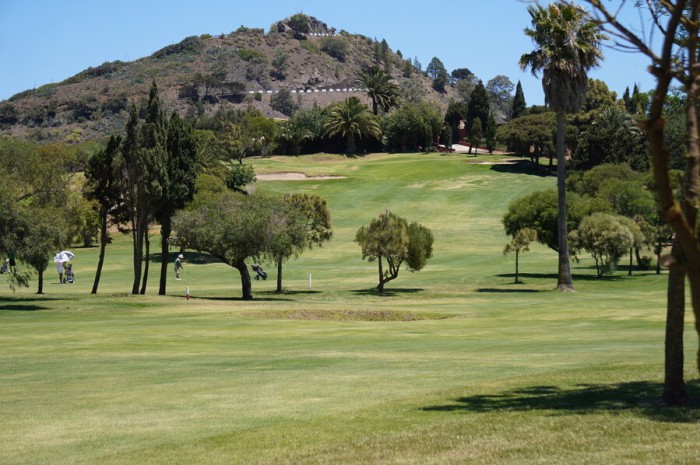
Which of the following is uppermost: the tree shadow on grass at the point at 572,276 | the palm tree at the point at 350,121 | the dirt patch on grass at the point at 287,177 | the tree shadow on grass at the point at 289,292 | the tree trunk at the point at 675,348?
the palm tree at the point at 350,121

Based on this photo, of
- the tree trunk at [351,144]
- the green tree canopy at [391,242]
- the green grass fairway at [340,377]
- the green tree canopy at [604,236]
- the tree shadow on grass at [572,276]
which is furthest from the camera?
the tree trunk at [351,144]

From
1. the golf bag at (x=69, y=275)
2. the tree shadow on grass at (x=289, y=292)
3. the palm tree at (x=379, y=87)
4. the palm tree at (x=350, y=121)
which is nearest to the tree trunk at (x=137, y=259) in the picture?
the tree shadow on grass at (x=289, y=292)

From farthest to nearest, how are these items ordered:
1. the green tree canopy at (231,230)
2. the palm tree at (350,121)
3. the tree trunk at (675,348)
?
the palm tree at (350,121) → the green tree canopy at (231,230) → the tree trunk at (675,348)

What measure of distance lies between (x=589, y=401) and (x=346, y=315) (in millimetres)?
27877

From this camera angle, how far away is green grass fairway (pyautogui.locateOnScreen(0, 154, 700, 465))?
537 inches

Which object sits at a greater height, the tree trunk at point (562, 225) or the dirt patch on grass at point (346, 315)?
the tree trunk at point (562, 225)

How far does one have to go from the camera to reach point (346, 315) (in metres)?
44.1

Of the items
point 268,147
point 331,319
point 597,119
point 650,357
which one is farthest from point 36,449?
point 268,147

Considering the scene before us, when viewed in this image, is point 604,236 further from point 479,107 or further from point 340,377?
point 479,107

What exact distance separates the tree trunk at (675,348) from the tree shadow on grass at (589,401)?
0.81 ft

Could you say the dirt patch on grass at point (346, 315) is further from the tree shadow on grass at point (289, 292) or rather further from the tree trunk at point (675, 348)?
the tree trunk at point (675, 348)

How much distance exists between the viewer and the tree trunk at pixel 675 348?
51.3 ft

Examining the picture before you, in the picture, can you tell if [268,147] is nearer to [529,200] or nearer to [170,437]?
[529,200]

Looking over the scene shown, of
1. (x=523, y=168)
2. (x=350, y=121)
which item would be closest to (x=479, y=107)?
(x=350, y=121)
